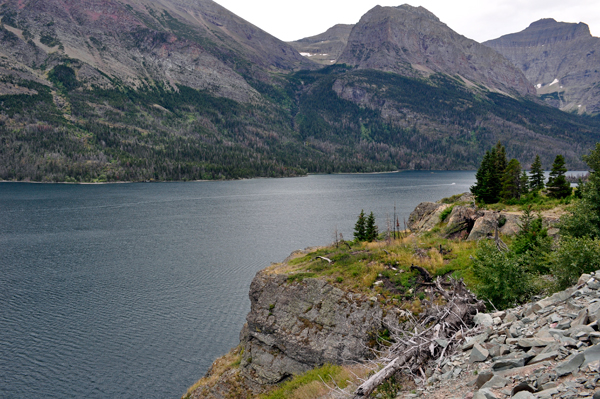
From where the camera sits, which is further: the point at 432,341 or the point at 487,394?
the point at 432,341

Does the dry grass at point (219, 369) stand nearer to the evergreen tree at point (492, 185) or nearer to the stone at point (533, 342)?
the stone at point (533, 342)

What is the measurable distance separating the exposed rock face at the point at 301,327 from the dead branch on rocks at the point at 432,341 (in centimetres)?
478

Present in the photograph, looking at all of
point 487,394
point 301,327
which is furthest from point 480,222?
point 487,394

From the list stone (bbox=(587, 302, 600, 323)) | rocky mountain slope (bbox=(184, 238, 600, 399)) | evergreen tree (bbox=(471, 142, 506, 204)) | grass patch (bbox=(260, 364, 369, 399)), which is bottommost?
grass patch (bbox=(260, 364, 369, 399))

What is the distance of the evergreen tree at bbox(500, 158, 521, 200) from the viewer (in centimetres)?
4144

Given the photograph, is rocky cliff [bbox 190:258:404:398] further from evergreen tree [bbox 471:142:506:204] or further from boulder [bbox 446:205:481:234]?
evergreen tree [bbox 471:142:506:204]

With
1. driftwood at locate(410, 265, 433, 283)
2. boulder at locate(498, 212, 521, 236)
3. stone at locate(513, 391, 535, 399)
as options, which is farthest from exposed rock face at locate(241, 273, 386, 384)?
boulder at locate(498, 212, 521, 236)

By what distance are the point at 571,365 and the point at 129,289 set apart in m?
57.4

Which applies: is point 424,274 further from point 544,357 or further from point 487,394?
point 487,394

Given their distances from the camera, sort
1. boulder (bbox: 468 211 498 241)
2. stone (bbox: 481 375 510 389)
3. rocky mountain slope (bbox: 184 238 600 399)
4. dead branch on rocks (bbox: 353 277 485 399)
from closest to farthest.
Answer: rocky mountain slope (bbox: 184 238 600 399)
stone (bbox: 481 375 510 389)
dead branch on rocks (bbox: 353 277 485 399)
boulder (bbox: 468 211 498 241)

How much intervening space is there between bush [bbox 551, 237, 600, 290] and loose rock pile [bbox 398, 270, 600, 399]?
274 cm

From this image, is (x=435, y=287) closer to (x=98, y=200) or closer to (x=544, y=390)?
(x=544, y=390)

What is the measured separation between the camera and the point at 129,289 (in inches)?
2132

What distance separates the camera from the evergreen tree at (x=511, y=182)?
41444mm
